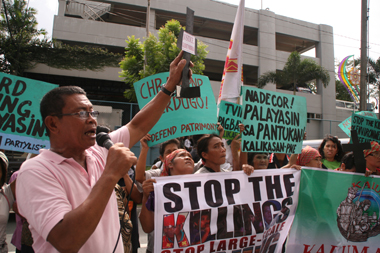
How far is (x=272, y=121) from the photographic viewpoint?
343 cm

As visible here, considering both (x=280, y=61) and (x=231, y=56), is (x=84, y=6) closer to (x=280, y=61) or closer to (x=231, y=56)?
(x=280, y=61)

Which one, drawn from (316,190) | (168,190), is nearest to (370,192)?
(316,190)

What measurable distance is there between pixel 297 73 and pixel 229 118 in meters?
19.5

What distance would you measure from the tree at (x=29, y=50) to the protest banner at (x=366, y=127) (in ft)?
54.8

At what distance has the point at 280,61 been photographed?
79.2ft

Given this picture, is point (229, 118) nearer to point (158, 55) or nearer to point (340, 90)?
point (158, 55)

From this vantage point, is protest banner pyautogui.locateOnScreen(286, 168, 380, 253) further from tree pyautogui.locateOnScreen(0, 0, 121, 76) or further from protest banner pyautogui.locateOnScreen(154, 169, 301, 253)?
tree pyautogui.locateOnScreen(0, 0, 121, 76)

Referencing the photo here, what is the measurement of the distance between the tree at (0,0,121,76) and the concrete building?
2.04 feet

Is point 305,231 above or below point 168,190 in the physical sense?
below

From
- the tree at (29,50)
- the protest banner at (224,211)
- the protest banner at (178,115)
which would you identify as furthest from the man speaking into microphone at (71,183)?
the tree at (29,50)

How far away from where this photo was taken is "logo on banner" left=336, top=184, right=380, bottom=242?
9.71 ft

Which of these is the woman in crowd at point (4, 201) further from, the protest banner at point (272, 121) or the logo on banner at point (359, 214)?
the logo on banner at point (359, 214)

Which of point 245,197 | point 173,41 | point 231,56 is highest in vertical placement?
point 173,41

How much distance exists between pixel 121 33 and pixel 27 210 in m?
20.5
